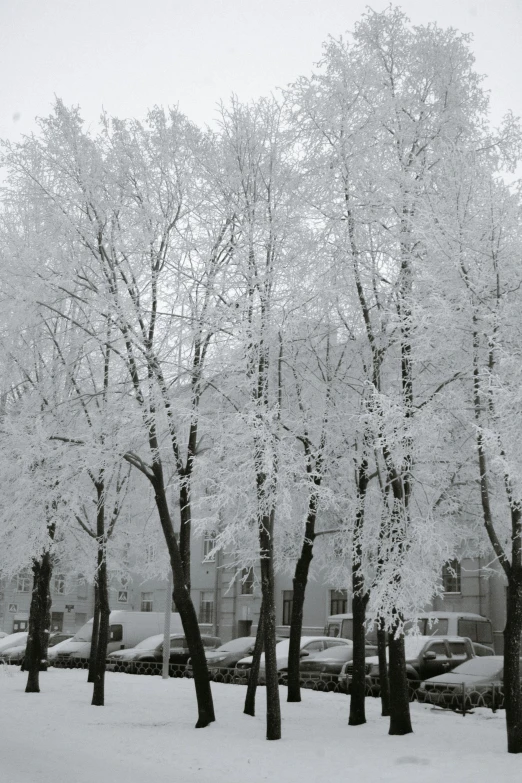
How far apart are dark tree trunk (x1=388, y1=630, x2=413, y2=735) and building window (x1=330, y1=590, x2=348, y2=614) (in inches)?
1050

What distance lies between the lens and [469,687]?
17219 millimetres

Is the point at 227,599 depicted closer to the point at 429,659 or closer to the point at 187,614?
the point at 429,659

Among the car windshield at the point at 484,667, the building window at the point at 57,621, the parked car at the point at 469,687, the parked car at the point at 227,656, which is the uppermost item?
the car windshield at the point at 484,667

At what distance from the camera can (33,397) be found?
1816 centimetres

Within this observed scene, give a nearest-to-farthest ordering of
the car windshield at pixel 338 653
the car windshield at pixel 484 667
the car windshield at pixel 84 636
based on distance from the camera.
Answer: the car windshield at pixel 484 667
the car windshield at pixel 338 653
the car windshield at pixel 84 636

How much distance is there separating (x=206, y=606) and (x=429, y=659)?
27.2 m

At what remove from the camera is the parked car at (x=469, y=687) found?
658 inches

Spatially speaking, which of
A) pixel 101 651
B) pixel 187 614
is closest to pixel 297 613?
pixel 187 614

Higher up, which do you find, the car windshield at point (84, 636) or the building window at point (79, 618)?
the car windshield at point (84, 636)

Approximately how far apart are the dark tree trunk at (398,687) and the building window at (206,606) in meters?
34.2

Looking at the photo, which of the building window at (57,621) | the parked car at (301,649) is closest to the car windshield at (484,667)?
the parked car at (301,649)

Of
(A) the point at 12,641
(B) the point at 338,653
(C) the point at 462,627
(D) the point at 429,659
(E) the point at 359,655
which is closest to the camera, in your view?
(E) the point at 359,655

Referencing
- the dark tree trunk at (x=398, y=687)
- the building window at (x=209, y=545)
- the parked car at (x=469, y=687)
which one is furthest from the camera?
the parked car at (x=469, y=687)

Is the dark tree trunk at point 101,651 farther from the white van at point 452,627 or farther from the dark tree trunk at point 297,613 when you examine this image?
the white van at point 452,627
